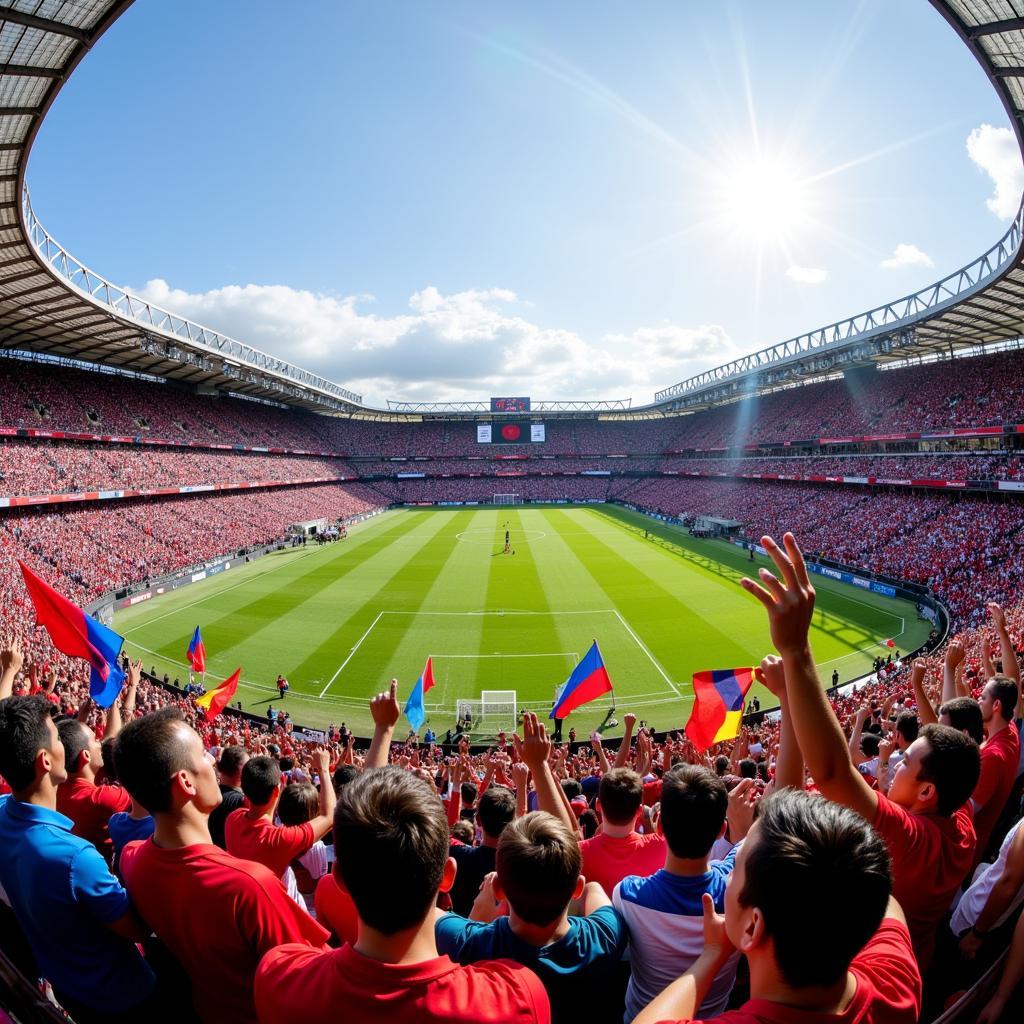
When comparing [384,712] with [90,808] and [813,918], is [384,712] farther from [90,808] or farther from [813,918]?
[813,918]

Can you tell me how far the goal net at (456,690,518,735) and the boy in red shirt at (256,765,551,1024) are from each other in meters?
18.3

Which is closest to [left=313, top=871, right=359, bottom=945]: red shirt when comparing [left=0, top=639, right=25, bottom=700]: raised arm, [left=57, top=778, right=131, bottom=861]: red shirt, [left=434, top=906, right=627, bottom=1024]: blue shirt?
[left=434, top=906, right=627, bottom=1024]: blue shirt

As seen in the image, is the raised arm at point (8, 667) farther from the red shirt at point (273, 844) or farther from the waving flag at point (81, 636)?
the waving flag at point (81, 636)

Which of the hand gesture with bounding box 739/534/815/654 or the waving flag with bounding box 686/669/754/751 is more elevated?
the hand gesture with bounding box 739/534/815/654

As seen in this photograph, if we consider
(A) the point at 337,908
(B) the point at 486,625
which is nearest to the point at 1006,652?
(A) the point at 337,908

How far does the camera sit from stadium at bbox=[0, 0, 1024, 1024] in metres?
2.87

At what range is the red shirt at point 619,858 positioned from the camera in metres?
3.96

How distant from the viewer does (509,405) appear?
10112 centimetres

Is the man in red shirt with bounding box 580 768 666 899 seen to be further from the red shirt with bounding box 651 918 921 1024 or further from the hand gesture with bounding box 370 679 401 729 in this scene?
the red shirt with bounding box 651 918 921 1024

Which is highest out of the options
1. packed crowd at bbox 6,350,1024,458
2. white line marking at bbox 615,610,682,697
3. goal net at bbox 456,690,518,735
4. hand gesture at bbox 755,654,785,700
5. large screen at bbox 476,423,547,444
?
large screen at bbox 476,423,547,444

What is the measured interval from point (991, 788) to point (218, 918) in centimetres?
525

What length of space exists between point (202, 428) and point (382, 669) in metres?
45.4

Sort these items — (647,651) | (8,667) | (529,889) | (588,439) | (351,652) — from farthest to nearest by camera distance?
(588,439), (351,652), (647,651), (8,667), (529,889)

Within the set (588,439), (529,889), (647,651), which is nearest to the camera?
(529,889)
